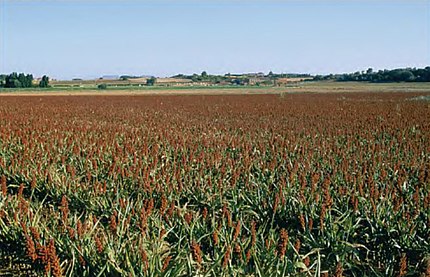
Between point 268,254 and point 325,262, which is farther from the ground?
point 268,254

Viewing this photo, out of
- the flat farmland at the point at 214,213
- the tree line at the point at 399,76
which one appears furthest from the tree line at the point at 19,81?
the flat farmland at the point at 214,213

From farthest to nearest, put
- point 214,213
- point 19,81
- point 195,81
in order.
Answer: point 195,81, point 19,81, point 214,213

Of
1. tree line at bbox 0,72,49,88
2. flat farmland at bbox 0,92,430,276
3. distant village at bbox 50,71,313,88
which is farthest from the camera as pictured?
distant village at bbox 50,71,313,88

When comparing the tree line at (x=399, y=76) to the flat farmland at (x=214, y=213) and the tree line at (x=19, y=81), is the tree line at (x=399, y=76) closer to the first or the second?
the tree line at (x=19, y=81)

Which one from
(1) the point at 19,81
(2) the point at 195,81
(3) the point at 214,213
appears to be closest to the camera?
(3) the point at 214,213

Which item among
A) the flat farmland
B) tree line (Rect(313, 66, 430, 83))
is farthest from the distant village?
the flat farmland

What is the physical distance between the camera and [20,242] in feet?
16.5

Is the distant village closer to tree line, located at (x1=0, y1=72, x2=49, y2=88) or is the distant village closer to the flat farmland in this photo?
tree line, located at (x1=0, y1=72, x2=49, y2=88)

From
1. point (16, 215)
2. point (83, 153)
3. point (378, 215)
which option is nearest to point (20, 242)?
point (16, 215)

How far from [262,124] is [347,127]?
130 inches

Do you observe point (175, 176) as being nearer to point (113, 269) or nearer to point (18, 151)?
point (113, 269)

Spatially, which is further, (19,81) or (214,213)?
(19,81)

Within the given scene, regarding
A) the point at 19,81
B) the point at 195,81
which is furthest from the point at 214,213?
the point at 195,81

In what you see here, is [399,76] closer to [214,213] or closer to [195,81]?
[195,81]
